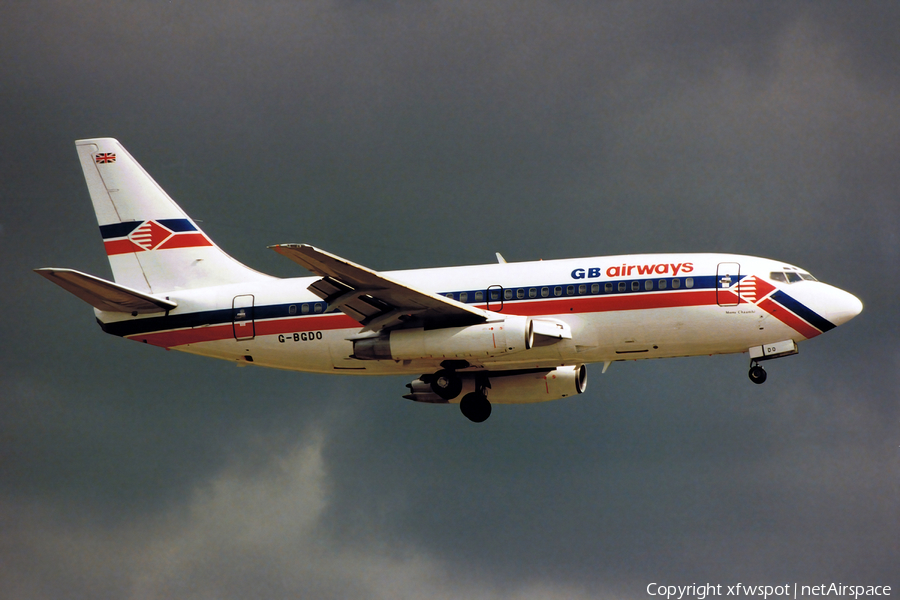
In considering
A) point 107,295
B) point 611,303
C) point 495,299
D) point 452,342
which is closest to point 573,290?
point 611,303

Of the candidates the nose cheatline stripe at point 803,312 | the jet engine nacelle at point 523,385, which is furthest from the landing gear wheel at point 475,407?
the nose cheatline stripe at point 803,312

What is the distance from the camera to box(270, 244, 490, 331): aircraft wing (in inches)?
1515

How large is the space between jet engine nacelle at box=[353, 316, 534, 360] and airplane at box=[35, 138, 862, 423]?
5cm

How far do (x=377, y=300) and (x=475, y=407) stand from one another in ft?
30.8

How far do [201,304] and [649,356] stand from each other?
19338 mm

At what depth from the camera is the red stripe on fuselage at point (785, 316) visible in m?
40.0

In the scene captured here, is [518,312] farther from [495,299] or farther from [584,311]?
[584,311]

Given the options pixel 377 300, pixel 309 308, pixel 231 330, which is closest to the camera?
pixel 377 300

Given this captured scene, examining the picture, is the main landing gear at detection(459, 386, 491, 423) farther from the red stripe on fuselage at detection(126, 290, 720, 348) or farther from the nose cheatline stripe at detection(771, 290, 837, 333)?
the nose cheatline stripe at detection(771, 290, 837, 333)

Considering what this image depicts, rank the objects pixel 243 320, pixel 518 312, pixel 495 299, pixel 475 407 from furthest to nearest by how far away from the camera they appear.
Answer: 1. pixel 475 407
2. pixel 243 320
3. pixel 495 299
4. pixel 518 312

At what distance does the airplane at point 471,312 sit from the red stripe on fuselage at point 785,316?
55mm

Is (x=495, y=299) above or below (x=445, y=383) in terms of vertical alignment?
above

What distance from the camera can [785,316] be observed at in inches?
1575

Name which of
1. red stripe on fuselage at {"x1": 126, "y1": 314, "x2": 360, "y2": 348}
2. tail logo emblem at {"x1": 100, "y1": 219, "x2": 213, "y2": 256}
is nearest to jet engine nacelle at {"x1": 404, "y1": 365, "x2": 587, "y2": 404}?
red stripe on fuselage at {"x1": 126, "y1": 314, "x2": 360, "y2": 348}
